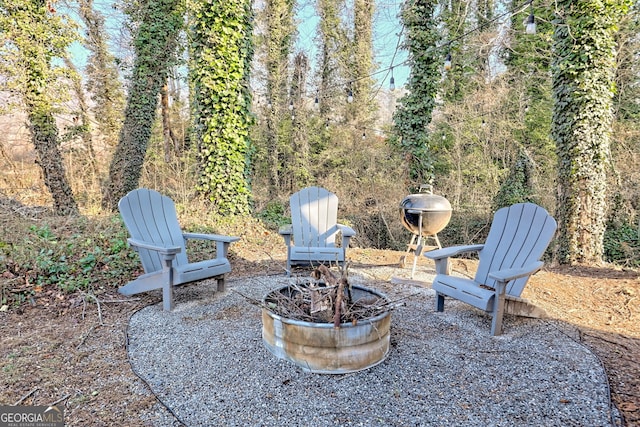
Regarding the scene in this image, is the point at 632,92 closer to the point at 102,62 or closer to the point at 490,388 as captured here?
the point at 490,388

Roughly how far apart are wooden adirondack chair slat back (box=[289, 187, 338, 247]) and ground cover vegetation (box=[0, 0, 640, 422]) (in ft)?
4.18

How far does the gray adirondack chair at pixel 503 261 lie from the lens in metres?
2.53

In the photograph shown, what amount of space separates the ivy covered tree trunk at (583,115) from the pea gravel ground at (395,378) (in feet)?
7.69

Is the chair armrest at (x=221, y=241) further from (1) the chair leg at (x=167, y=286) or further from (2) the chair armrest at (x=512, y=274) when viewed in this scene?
(2) the chair armrest at (x=512, y=274)

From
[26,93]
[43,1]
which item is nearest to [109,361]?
[26,93]

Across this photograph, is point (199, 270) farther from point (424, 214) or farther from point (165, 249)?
point (424, 214)

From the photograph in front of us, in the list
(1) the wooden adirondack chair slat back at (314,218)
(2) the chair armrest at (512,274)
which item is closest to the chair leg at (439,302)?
(2) the chair armrest at (512,274)

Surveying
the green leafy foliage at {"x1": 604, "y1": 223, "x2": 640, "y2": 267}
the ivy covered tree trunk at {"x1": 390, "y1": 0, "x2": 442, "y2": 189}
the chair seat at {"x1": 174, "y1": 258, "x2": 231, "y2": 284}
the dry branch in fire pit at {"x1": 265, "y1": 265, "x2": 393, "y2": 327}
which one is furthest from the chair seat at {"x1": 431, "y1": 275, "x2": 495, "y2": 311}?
the green leafy foliage at {"x1": 604, "y1": 223, "x2": 640, "y2": 267}

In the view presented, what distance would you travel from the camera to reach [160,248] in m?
2.73

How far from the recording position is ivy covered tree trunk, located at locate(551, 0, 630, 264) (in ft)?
13.9

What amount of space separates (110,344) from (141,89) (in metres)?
5.13

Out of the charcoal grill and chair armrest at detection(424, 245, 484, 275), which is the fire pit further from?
the charcoal grill

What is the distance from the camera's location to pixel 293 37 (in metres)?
10.2

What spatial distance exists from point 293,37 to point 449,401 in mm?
10285
